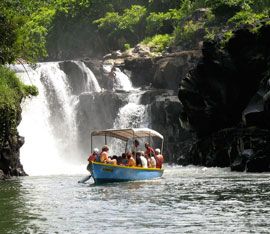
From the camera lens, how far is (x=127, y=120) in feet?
187

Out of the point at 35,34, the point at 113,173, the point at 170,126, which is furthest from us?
the point at 35,34

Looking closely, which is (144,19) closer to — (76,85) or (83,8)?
(83,8)

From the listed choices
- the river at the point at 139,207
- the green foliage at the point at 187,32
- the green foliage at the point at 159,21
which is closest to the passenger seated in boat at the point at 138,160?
the river at the point at 139,207

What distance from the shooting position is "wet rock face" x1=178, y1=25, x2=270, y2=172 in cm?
4200

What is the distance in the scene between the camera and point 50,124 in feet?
195

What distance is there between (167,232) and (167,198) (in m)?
7.70

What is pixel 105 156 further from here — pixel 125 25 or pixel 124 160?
pixel 125 25

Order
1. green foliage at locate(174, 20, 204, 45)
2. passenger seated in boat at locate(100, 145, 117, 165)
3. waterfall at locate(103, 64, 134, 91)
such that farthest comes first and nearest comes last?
green foliage at locate(174, 20, 204, 45), waterfall at locate(103, 64, 134, 91), passenger seated in boat at locate(100, 145, 117, 165)

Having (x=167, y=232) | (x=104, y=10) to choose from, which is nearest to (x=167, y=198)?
(x=167, y=232)

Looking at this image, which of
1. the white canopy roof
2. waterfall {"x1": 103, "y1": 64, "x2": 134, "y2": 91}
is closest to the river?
the white canopy roof

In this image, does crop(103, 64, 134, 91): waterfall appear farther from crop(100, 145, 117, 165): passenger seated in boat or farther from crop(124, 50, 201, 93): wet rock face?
crop(100, 145, 117, 165): passenger seated in boat

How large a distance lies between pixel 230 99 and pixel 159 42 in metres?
28.6

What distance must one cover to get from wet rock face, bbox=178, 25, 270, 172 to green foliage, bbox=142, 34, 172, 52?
23750 mm

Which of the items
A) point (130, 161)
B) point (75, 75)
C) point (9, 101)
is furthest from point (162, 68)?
point (130, 161)
